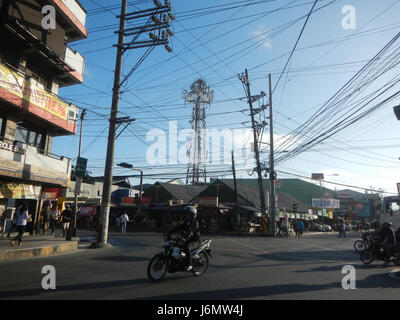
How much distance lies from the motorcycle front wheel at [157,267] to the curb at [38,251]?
6.16 metres

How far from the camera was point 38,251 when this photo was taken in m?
11.0

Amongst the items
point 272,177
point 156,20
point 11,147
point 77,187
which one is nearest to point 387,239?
point 77,187

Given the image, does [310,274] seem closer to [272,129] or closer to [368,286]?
[368,286]

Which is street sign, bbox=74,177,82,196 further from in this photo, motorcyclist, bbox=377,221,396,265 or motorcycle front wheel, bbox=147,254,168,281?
motorcyclist, bbox=377,221,396,265

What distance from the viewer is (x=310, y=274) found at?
827cm

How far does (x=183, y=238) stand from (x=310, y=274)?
13.0 feet

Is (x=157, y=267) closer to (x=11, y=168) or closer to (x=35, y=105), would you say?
(x=11, y=168)

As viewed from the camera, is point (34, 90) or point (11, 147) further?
point (34, 90)

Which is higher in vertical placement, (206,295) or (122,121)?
(122,121)

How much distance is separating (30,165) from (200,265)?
38.9 ft

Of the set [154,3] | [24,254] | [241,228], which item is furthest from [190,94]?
[24,254]

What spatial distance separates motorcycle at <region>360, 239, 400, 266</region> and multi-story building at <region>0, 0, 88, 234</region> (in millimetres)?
15728

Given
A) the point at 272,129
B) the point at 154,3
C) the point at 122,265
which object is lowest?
the point at 122,265

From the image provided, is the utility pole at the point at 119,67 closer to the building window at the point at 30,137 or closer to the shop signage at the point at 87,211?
the building window at the point at 30,137
